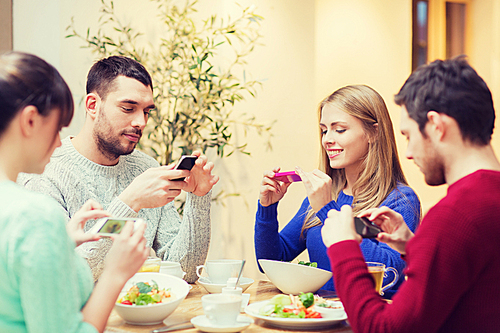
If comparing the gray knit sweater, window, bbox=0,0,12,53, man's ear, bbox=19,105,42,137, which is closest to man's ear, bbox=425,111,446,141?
man's ear, bbox=19,105,42,137

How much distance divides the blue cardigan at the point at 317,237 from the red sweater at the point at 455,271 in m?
0.67

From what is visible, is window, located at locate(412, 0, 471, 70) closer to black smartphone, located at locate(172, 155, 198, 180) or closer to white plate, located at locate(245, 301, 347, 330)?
black smartphone, located at locate(172, 155, 198, 180)

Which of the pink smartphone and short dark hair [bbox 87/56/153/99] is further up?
short dark hair [bbox 87/56/153/99]

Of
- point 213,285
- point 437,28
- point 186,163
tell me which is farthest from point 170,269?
point 437,28

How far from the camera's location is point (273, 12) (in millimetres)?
3316

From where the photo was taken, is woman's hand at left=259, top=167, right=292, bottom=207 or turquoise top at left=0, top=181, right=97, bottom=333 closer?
turquoise top at left=0, top=181, right=97, bottom=333

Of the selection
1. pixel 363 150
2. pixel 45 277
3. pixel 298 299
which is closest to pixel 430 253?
pixel 298 299

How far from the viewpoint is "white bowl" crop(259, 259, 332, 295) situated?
145cm

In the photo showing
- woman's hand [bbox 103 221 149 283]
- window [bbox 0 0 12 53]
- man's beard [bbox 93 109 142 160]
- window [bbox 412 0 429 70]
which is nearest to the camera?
woman's hand [bbox 103 221 149 283]

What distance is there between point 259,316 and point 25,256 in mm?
603

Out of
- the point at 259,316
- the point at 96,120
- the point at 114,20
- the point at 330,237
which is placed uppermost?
the point at 114,20

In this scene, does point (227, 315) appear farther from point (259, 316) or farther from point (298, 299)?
point (298, 299)

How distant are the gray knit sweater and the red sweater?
1.04 m

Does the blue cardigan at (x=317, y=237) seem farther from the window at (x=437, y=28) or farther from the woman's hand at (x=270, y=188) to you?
the window at (x=437, y=28)
